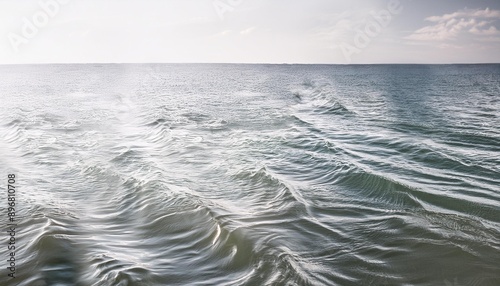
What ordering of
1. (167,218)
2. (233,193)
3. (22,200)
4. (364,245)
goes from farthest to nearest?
(233,193), (22,200), (167,218), (364,245)

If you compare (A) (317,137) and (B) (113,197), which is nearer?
(B) (113,197)

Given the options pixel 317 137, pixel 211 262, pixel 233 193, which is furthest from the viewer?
pixel 317 137

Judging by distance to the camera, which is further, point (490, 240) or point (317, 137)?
point (317, 137)

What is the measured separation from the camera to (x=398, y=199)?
35.6 feet

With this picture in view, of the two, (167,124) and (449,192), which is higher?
(167,124)

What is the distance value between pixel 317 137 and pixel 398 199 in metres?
9.85

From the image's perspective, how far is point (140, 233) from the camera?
28.9 feet

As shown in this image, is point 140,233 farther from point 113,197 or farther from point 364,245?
point 364,245

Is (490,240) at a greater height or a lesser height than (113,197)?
lesser

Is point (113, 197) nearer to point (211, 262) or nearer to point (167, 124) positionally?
point (211, 262)

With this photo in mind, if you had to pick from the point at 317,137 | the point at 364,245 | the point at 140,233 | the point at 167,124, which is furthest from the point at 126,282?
the point at 167,124

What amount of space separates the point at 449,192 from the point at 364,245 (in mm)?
4738

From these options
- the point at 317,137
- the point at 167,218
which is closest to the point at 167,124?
the point at 317,137

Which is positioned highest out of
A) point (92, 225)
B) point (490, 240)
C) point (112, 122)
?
point (112, 122)
